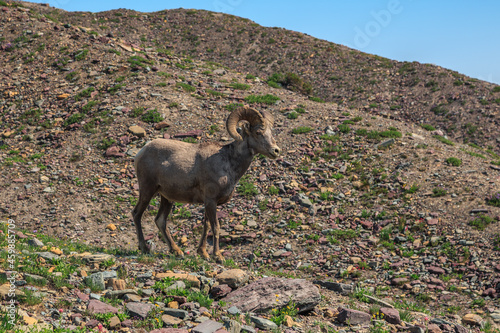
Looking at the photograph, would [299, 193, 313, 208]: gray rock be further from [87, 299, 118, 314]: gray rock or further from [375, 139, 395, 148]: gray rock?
[87, 299, 118, 314]: gray rock

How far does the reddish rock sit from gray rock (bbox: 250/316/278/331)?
181 cm

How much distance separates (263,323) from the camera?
784cm

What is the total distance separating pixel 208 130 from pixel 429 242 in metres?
12.1

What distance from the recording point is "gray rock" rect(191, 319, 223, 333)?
6.90 meters

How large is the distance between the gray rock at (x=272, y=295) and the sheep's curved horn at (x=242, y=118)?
4412mm

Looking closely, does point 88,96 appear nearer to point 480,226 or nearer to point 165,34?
point 480,226

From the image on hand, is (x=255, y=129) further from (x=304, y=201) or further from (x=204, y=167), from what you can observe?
(x=304, y=201)

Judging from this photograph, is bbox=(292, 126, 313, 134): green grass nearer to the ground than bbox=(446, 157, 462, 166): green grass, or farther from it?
nearer to the ground

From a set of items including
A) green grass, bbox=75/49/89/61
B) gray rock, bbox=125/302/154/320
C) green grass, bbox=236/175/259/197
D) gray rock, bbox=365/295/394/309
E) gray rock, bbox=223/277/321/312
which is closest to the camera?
gray rock, bbox=125/302/154/320

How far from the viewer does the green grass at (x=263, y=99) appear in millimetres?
26375

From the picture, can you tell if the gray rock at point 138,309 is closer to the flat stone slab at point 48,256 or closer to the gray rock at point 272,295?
the gray rock at point 272,295

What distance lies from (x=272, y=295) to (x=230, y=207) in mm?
9376

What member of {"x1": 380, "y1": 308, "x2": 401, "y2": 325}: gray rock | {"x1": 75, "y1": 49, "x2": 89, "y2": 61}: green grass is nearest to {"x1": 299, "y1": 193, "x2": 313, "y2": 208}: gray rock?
{"x1": 380, "y1": 308, "x2": 401, "y2": 325}: gray rock

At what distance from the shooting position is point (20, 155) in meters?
20.7
